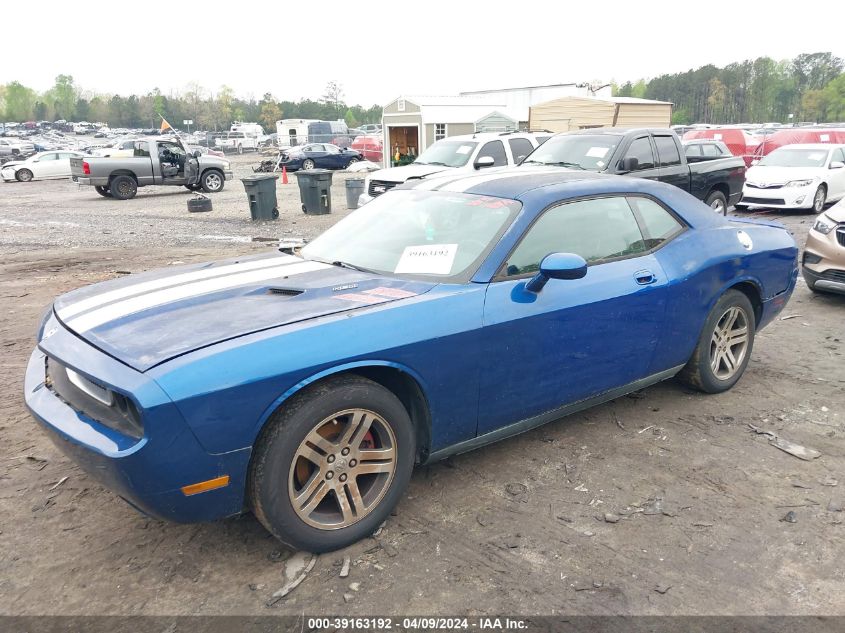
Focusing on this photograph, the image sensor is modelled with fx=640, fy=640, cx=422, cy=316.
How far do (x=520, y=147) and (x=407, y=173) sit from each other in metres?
2.34

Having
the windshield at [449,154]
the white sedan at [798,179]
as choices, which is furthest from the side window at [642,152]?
the white sedan at [798,179]

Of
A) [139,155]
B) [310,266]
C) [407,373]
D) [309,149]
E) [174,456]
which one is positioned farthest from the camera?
[309,149]

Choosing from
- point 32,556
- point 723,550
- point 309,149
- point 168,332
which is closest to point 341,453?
point 168,332

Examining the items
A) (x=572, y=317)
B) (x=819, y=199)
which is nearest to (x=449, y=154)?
(x=819, y=199)

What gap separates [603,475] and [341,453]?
1561mm

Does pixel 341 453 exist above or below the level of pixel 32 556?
above

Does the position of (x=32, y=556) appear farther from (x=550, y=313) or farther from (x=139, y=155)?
(x=139, y=155)

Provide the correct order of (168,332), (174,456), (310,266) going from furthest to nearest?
(310,266) → (168,332) → (174,456)

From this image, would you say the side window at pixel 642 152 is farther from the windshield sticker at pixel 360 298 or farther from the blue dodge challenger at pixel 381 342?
the windshield sticker at pixel 360 298

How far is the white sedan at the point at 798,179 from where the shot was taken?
45.3ft

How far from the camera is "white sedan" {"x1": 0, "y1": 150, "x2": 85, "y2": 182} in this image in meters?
27.5

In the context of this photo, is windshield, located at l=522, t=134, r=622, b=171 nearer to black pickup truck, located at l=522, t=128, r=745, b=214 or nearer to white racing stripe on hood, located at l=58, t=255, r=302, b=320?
black pickup truck, located at l=522, t=128, r=745, b=214

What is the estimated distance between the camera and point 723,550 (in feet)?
9.51

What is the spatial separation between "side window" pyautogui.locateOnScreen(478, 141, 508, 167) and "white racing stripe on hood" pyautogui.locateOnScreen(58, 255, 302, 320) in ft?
29.5
